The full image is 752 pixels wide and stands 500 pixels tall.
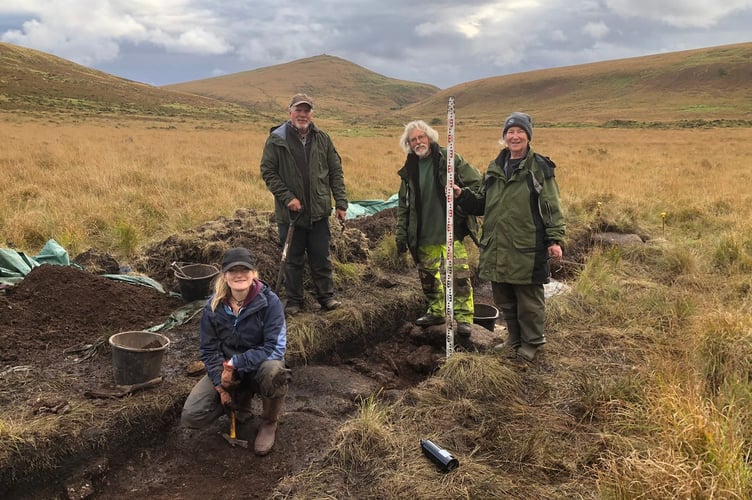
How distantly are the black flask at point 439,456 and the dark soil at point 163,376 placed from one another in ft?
2.54

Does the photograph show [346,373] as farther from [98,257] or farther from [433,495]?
[98,257]

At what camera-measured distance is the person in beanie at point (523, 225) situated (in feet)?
13.0

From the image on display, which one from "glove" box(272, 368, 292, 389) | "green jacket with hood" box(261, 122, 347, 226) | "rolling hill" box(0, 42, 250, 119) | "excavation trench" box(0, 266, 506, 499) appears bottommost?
"excavation trench" box(0, 266, 506, 499)

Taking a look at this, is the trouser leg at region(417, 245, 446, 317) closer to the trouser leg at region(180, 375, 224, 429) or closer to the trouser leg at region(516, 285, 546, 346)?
the trouser leg at region(516, 285, 546, 346)

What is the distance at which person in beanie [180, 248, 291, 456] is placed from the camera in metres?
3.32

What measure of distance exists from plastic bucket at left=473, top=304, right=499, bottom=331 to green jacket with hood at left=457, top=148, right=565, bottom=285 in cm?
139

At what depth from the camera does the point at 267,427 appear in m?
3.51

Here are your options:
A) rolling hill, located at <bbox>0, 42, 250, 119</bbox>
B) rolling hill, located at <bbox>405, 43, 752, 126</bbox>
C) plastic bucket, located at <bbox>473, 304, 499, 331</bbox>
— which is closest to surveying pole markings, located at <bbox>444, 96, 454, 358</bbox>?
plastic bucket, located at <bbox>473, 304, 499, 331</bbox>

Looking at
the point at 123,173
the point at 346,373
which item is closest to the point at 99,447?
the point at 346,373

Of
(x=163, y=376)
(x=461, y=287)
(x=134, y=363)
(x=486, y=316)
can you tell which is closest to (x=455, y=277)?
(x=461, y=287)

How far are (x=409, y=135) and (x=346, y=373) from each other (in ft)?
7.53

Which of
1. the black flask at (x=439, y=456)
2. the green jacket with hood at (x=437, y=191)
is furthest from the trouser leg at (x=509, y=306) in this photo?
the black flask at (x=439, y=456)

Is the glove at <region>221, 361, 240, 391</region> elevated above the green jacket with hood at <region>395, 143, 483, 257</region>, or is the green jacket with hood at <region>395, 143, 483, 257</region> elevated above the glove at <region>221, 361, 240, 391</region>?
the green jacket with hood at <region>395, 143, 483, 257</region>

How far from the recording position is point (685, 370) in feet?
12.1
